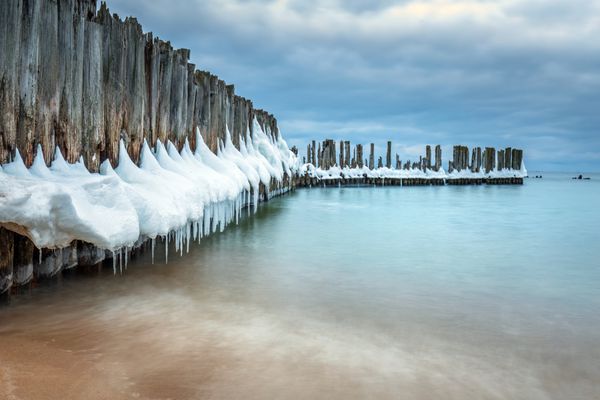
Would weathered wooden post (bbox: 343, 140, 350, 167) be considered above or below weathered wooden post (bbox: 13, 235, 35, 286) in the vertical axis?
above

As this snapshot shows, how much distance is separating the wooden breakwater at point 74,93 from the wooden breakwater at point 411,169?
66.0ft

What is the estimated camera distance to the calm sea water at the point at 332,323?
2.94 metres

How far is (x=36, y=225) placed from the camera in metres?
3.39

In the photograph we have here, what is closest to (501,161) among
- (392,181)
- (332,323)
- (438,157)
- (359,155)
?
(438,157)

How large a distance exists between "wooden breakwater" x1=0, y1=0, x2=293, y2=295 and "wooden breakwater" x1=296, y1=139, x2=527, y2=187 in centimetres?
2012

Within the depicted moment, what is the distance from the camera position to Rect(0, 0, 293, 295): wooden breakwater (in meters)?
3.78

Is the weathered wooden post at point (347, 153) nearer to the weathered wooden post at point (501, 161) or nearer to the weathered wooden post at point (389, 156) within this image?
the weathered wooden post at point (389, 156)

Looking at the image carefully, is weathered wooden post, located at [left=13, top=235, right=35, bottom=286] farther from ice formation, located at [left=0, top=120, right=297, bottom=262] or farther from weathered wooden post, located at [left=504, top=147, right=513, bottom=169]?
weathered wooden post, located at [left=504, top=147, right=513, bottom=169]

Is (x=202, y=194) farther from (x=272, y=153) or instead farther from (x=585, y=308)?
(x=272, y=153)

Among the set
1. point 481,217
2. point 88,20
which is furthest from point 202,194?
point 481,217

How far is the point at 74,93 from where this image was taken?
4.51 meters

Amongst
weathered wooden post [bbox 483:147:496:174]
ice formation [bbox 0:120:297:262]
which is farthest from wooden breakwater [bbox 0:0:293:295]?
weathered wooden post [bbox 483:147:496:174]

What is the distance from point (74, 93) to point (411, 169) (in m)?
31.9

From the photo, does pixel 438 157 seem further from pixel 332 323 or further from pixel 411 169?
pixel 332 323
